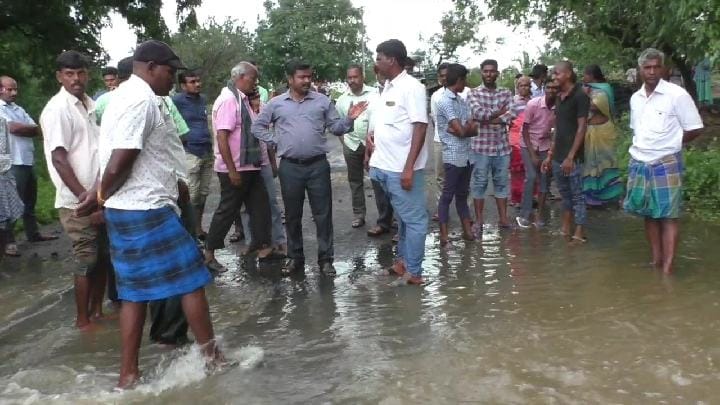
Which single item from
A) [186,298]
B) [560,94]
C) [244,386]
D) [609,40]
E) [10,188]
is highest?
[609,40]

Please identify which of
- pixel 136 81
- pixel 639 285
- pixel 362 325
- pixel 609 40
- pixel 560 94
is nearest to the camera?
pixel 136 81

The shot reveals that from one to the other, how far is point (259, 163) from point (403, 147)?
1478mm

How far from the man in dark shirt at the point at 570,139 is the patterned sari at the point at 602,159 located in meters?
0.63

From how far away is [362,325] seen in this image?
4.75 m

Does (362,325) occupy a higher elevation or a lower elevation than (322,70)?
lower

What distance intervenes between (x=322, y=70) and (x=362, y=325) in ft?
139

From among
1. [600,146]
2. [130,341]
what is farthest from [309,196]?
[600,146]

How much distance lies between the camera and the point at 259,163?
6406mm

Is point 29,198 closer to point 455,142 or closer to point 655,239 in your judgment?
point 455,142

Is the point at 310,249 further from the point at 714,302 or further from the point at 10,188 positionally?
the point at 714,302

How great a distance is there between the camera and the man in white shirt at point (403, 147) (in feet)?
17.9

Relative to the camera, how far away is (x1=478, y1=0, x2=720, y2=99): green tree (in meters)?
7.43

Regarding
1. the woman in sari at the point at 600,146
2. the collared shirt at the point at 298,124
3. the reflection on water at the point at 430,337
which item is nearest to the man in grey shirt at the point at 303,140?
the collared shirt at the point at 298,124

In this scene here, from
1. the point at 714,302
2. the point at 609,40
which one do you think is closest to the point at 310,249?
the point at 714,302
